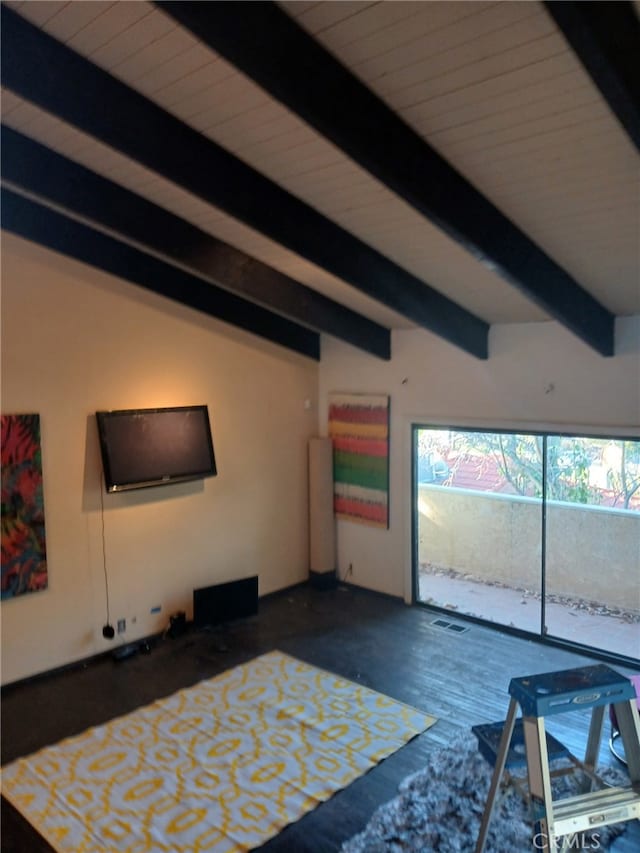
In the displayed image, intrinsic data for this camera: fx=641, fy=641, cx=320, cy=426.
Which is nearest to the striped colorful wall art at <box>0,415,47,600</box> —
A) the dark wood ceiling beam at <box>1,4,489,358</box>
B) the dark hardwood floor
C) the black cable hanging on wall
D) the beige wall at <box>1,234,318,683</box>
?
the beige wall at <box>1,234,318,683</box>

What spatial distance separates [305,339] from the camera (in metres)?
6.47

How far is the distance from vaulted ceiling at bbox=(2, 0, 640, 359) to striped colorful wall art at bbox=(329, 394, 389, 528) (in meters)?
1.73

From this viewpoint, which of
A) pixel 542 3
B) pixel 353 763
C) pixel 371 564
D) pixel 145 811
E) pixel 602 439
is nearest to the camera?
pixel 542 3

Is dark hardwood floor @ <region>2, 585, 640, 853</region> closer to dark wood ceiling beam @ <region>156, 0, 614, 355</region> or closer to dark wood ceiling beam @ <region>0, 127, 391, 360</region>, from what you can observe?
dark wood ceiling beam @ <region>0, 127, 391, 360</region>

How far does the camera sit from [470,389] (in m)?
5.58

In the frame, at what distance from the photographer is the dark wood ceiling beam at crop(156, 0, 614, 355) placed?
87.8 inches

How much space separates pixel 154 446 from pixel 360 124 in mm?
3265

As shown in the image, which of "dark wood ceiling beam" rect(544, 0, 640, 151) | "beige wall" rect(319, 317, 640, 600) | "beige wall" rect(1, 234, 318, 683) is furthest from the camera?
"beige wall" rect(319, 317, 640, 600)

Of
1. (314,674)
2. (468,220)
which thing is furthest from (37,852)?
(468,220)

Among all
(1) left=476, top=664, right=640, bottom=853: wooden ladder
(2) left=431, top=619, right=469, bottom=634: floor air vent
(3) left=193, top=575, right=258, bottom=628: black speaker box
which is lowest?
(2) left=431, top=619, right=469, bottom=634: floor air vent

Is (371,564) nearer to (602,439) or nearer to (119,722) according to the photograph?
(602,439)

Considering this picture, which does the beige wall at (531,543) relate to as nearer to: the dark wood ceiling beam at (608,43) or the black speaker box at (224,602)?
the black speaker box at (224,602)

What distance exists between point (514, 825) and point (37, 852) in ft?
Result: 7.50

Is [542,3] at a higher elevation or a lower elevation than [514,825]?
higher
